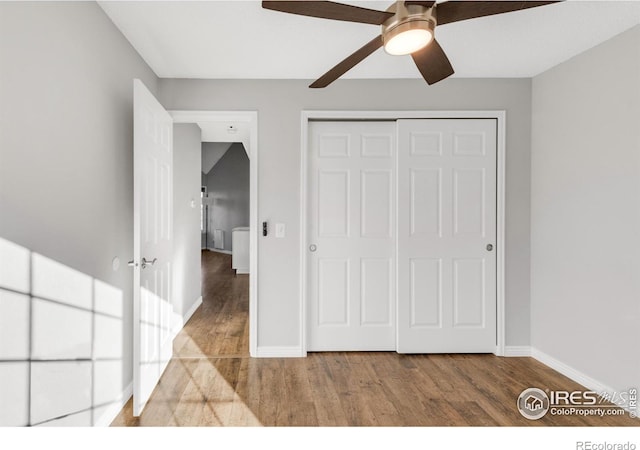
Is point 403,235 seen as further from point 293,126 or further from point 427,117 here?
point 293,126

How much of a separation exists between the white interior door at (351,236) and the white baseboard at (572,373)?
3.99 ft

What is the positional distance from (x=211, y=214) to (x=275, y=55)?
872 cm

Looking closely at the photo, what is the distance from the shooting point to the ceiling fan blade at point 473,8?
1.35m

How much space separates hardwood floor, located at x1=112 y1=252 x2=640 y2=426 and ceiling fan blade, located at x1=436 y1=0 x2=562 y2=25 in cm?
209

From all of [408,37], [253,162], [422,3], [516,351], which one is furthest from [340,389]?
[422,3]

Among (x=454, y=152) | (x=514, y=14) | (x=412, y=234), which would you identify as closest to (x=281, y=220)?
(x=412, y=234)

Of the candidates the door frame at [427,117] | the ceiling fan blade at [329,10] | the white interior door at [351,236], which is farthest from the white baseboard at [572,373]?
the ceiling fan blade at [329,10]

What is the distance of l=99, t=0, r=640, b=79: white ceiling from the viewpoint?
6.83ft

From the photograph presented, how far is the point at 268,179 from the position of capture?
3.09 meters

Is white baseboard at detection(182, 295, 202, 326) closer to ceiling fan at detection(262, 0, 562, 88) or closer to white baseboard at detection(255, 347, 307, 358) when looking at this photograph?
white baseboard at detection(255, 347, 307, 358)

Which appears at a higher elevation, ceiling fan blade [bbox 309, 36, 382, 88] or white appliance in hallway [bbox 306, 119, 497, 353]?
ceiling fan blade [bbox 309, 36, 382, 88]

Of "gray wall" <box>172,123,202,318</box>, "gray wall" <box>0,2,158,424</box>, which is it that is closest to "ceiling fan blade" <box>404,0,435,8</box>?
"gray wall" <box>0,2,158,424</box>

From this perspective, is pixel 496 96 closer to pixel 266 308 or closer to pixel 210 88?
pixel 210 88

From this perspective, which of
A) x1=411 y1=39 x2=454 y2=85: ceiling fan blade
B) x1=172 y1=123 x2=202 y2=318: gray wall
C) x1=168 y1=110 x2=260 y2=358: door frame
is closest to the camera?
x1=411 y1=39 x2=454 y2=85: ceiling fan blade
